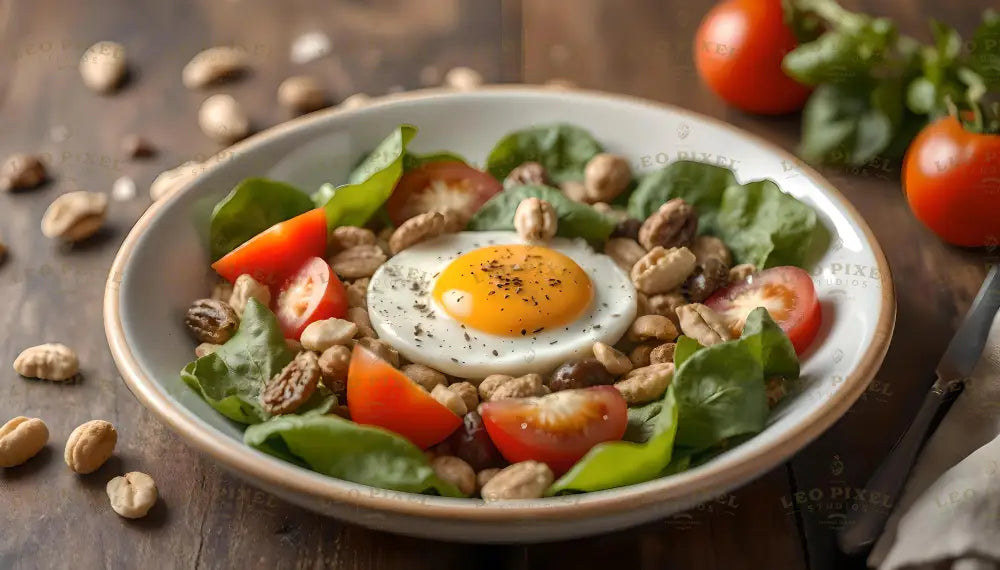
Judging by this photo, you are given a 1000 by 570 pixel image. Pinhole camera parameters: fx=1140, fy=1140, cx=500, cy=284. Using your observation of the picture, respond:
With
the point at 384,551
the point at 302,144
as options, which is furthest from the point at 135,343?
the point at 302,144

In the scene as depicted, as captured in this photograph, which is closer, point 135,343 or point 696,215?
point 135,343

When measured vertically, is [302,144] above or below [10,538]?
above

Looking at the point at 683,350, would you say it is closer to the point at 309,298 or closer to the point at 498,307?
the point at 498,307

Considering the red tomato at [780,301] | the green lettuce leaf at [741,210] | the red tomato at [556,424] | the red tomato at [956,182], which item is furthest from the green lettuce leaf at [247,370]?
the red tomato at [956,182]

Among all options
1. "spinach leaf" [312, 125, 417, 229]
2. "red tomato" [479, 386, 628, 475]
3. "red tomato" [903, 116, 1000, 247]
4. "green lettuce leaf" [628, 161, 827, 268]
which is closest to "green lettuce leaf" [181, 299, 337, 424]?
"red tomato" [479, 386, 628, 475]

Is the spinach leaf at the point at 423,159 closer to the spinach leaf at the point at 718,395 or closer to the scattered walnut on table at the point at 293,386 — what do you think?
the scattered walnut on table at the point at 293,386

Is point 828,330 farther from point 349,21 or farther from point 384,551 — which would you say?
point 349,21
